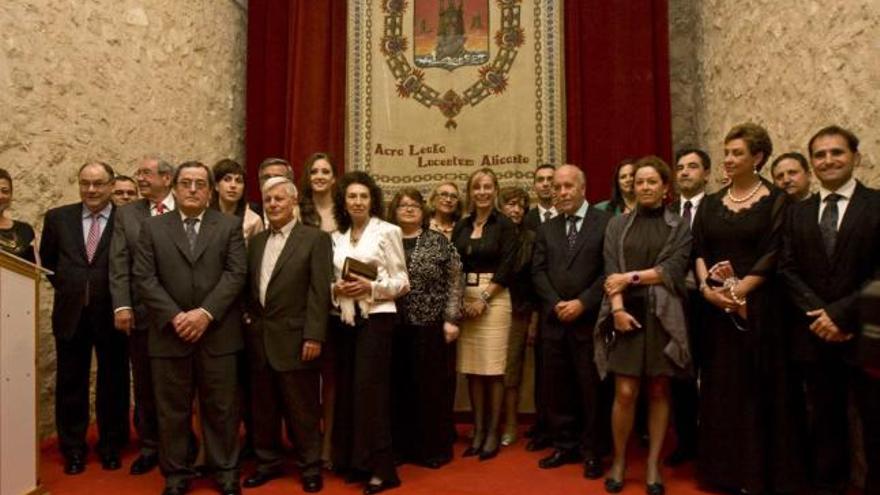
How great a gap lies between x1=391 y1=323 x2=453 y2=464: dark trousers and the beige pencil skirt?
0.26 m

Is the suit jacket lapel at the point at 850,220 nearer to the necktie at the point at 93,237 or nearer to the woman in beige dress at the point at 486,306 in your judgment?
the woman in beige dress at the point at 486,306

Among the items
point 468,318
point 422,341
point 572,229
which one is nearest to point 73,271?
point 422,341

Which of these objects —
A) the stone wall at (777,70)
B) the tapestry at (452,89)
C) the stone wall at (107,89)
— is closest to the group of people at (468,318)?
the stone wall at (777,70)

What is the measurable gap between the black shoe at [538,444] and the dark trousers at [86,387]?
89.6 inches

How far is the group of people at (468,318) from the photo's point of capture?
3.19 m

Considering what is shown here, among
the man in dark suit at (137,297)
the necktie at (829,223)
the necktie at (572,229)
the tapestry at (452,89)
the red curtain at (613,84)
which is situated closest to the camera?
A: the necktie at (829,223)

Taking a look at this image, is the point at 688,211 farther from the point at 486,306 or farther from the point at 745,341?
the point at 486,306

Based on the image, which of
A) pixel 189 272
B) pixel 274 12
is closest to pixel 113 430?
pixel 189 272

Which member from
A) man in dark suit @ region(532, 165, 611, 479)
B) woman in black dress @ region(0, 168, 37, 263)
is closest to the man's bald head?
man in dark suit @ region(532, 165, 611, 479)

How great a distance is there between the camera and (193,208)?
3482 mm

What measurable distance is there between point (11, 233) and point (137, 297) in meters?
0.89

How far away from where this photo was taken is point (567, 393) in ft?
13.0

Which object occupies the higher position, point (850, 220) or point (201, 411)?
point (850, 220)

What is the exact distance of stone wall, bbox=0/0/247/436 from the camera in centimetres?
438
